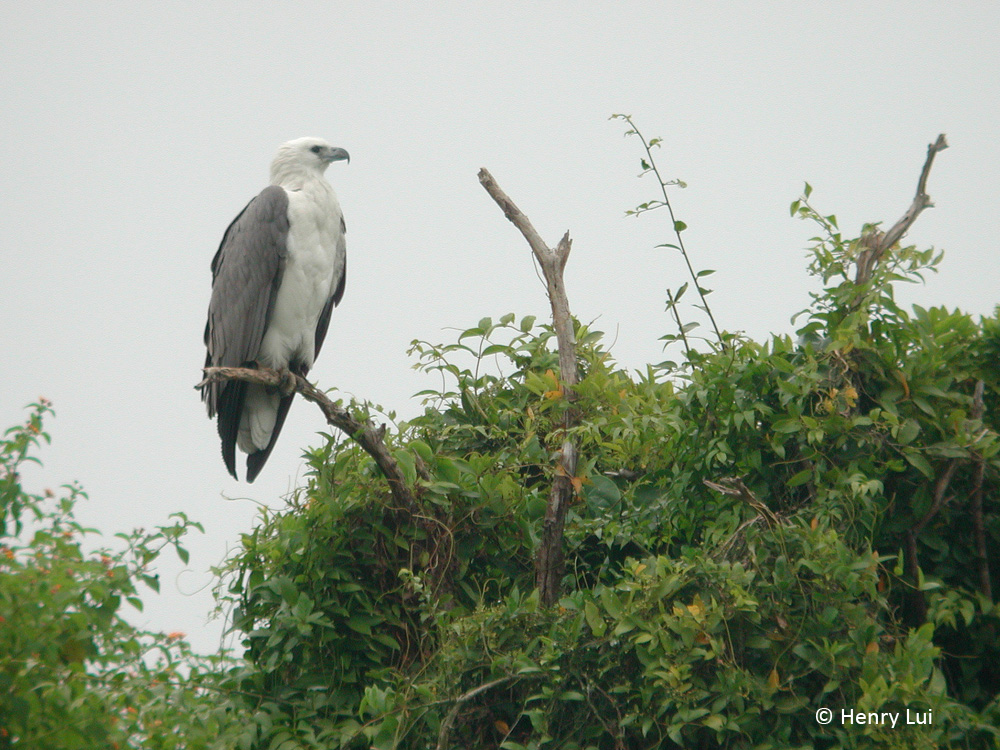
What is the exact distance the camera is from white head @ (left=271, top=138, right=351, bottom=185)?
6.91 meters

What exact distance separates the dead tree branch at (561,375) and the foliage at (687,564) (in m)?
0.08

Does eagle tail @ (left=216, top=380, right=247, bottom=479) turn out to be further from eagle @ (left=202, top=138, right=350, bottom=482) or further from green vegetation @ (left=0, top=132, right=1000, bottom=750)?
green vegetation @ (left=0, top=132, right=1000, bottom=750)

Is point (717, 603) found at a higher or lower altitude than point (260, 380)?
lower

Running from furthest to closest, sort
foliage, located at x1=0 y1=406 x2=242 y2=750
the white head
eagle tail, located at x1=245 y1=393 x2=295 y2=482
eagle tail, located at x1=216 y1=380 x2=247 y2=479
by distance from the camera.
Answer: the white head, eagle tail, located at x1=245 y1=393 x2=295 y2=482, eagle tail, located at x1=216 y1=380 x2=247 y2=479, foliage, located at x1=0 y1=406 x2=242 y2=750

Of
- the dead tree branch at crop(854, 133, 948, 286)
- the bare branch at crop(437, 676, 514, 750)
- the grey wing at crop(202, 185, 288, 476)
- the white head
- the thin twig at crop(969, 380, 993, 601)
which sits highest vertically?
the white head

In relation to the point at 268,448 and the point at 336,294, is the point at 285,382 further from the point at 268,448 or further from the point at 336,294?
the point at 336,294

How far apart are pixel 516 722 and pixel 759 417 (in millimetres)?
1393

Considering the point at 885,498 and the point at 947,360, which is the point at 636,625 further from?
the point at 947,360

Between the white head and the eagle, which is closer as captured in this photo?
the eagle

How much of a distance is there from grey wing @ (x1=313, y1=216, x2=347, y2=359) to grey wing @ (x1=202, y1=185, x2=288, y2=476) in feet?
1.64

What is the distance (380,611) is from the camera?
420cm

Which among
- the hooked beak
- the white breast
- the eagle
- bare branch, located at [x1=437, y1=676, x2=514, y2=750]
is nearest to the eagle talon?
the eagle

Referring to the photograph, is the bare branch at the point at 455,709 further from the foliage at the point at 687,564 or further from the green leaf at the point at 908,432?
the green leaf at the point at 908,432

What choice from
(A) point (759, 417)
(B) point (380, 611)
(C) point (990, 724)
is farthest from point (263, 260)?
(C) point (990, 724)
